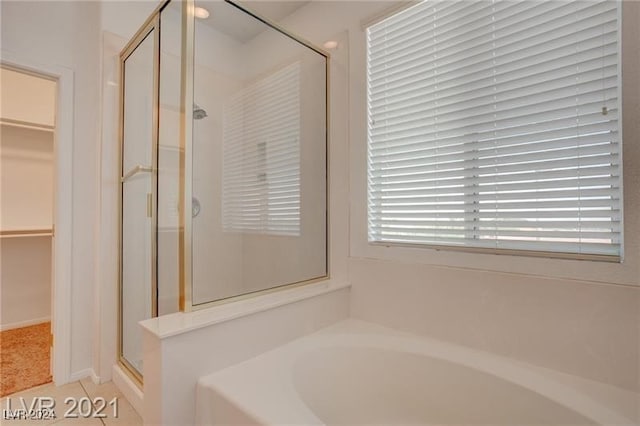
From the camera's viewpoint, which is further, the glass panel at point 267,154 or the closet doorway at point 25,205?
the closet doorway at point 25,205

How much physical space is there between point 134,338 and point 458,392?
5.71ft

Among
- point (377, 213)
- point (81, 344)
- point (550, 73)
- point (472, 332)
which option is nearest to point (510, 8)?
Result: point (550, 73)

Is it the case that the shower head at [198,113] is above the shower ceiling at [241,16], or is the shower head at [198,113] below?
below

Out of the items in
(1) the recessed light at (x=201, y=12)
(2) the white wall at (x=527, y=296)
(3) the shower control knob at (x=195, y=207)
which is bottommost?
(2) the white wall at (x=527, y=296)

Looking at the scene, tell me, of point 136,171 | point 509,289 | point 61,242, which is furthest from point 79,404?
point 509,289

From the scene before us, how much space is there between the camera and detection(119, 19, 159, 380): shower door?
1738mm

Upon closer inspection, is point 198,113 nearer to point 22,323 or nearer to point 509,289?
point 509,289

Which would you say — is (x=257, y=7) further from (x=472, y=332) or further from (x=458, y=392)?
(x=458, y=392)

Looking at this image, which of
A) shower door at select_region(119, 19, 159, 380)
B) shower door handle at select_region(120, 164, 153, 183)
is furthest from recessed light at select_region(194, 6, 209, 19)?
shower door handle at select_region(120, 164, 153, 183)

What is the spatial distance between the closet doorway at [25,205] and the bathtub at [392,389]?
265 cm

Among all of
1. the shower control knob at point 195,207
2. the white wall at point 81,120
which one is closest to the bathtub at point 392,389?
the shower control knob at point 195,207

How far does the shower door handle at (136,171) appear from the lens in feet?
5.86

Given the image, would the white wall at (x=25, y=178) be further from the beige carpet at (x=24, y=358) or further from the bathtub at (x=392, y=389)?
the bathtub at (x=392, y=389)

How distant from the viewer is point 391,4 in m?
1.77
